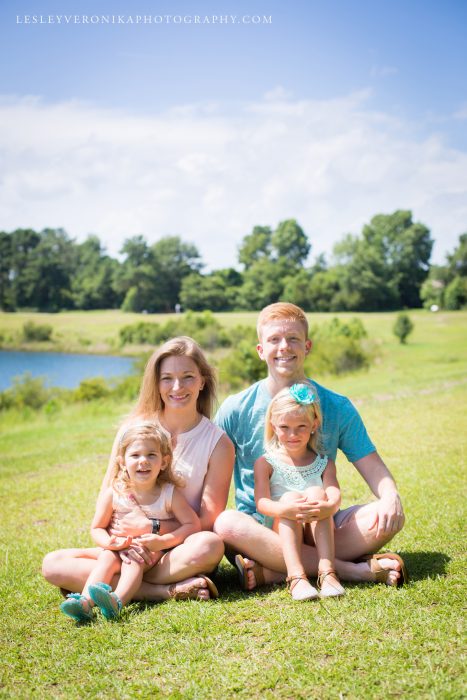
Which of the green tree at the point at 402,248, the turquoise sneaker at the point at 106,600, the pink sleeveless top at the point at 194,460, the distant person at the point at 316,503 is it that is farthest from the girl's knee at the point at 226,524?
the green tree at the point at 402,248

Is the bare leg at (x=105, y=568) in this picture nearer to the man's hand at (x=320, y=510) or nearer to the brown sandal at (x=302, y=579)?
the brown sandal at (x=302, y=579)

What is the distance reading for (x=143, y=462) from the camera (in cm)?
371

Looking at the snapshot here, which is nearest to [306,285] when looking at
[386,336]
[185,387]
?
[386,336]

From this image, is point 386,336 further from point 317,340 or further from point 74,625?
point 74,625

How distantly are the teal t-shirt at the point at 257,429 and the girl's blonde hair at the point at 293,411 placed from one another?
0.10m

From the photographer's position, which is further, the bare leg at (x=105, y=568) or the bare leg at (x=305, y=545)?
the bare leg at (x=305, y=545)

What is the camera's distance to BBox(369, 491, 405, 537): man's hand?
3711 mm

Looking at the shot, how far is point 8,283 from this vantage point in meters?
43.5

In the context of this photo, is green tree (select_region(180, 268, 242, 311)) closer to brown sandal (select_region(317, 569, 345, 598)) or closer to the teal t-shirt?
the teal t-shirt

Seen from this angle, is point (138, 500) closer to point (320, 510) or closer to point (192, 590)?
point (192, 590)

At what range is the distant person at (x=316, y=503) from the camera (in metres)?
3.71

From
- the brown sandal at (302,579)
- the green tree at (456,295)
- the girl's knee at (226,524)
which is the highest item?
the green tree at (456,295)

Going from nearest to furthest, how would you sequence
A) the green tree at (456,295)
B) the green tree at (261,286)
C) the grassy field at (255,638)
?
the grassy field at (255,638) < the green tree at (456,295) < the green tree at (261,286)

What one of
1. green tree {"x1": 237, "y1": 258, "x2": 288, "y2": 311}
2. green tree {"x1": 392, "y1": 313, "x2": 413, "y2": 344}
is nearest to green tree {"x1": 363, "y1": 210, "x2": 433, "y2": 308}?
green tree {"x1": 237, "y1": 258, "x2": 288, "y2": 311}
